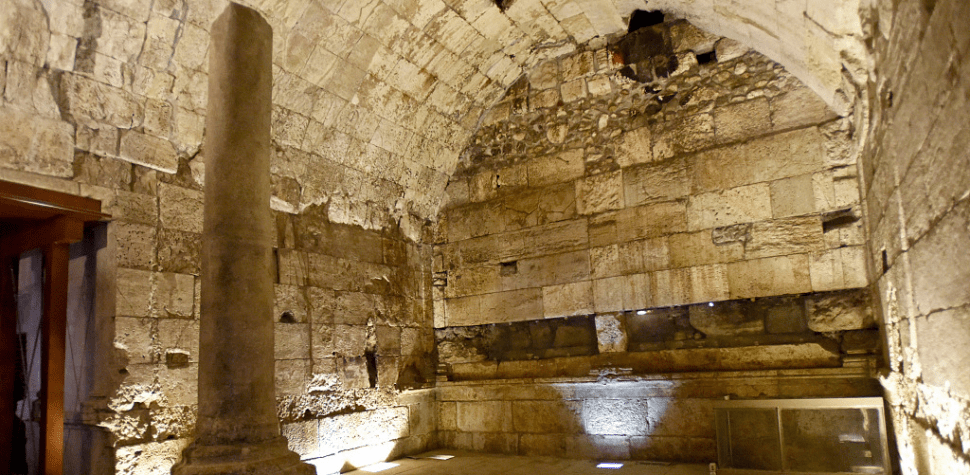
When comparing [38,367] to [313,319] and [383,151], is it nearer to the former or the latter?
[313,319]

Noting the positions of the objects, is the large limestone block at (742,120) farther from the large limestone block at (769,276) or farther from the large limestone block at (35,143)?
the large limestone block at (35,143)

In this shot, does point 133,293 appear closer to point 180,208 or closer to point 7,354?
point 180,208

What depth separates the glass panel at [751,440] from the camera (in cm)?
505

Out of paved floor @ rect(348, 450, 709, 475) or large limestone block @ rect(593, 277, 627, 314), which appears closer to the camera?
paved floor @ rect(348, 450, 709, 475)

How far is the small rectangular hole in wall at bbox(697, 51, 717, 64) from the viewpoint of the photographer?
244 inches

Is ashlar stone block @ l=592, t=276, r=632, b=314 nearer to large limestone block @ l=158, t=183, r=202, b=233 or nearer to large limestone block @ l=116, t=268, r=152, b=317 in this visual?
large limestone block @ l=158, t=183, r=202, b=233

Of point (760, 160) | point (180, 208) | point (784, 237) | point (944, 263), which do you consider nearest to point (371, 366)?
point (180, 208)

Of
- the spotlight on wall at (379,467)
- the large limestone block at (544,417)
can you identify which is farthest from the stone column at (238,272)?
the large limestone block at (544,417)

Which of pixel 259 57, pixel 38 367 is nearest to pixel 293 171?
pixel 259 57

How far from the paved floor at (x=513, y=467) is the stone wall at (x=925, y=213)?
1.88 meters

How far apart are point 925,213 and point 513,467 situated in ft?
13.7

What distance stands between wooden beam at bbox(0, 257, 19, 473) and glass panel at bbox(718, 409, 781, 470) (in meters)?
5.55

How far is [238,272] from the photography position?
154 inches

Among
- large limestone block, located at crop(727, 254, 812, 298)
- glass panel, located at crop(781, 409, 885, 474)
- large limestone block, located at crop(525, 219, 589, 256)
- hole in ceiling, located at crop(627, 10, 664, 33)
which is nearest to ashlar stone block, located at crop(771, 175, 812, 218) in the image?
large limestone block, located at crop(727, 254, 812, 298)
